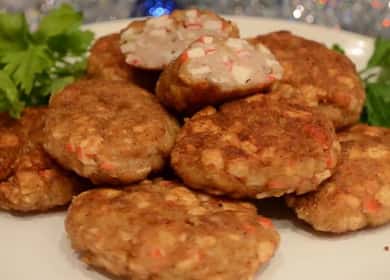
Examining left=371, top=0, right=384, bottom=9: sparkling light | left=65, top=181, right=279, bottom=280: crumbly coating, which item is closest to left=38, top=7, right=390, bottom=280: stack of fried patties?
left=65, top=181, right=279, bottom=280: crumbly coating

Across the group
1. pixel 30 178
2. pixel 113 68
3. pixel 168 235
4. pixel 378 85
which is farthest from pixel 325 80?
pixel 30 178

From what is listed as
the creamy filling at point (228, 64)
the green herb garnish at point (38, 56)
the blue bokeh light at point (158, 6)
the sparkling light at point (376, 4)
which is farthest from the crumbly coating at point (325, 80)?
the sparkling light at point (376, 4)

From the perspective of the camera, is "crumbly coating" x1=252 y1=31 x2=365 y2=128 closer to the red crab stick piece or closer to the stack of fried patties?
the stack of fried patties

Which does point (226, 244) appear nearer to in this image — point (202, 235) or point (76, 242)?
point (202, 235)

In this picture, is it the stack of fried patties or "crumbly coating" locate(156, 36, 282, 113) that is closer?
the stack of fried patties

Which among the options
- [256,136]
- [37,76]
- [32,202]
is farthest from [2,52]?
[256,136]

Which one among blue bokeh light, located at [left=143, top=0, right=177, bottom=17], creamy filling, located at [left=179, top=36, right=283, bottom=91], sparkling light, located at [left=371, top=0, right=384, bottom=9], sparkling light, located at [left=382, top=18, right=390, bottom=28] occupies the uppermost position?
creamy filling, located at [left=179, top=36, right=283, bottom=91]
